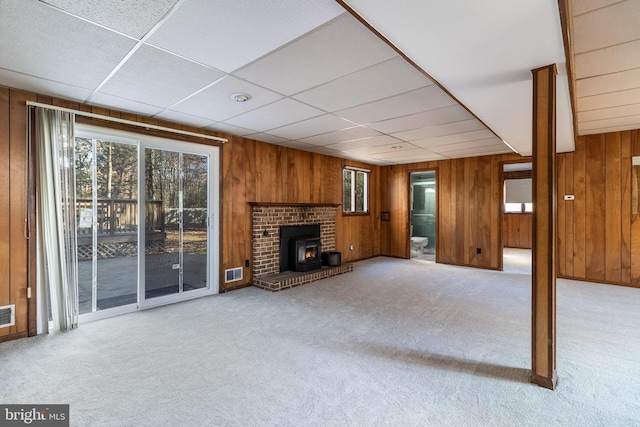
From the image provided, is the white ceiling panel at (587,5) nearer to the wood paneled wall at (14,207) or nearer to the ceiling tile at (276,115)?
the ceiling tile at (276,115)

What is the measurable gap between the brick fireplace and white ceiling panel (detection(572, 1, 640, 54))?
402cm

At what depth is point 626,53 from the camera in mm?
2326

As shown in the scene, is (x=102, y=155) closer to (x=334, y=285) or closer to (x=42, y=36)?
(x=42, y=36)

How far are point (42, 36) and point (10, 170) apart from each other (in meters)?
1.62

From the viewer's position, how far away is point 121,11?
1.70 meters

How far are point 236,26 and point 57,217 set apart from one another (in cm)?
272

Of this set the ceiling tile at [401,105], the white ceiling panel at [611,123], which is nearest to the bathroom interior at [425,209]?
the white ceiling panel at [611,123]

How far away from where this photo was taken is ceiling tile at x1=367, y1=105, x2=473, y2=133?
11.1ft

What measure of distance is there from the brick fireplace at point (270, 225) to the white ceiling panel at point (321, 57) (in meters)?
2.52

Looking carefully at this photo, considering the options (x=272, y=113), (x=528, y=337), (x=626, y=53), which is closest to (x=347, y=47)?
(x=272, y=113)

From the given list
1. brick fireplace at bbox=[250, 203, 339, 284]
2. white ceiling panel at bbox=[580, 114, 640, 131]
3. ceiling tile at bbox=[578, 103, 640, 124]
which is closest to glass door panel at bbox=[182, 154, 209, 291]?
brick fireplace at bbox=[250, 203, 339, 284]

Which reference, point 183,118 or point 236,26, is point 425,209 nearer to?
point 183,118

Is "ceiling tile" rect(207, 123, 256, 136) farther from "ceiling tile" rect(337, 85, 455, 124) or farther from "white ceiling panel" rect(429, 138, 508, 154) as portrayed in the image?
"white ceiling panel" rect(429, 138, 508, 154)

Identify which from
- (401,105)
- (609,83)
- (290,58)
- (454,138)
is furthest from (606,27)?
(454,138)
